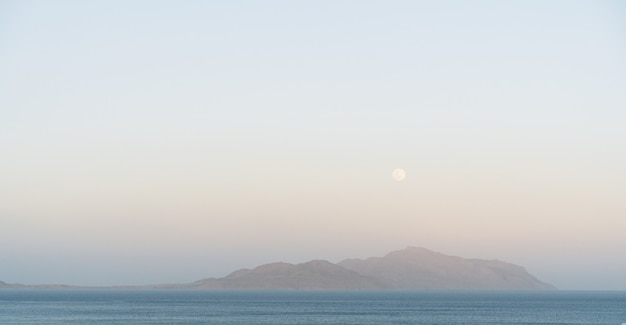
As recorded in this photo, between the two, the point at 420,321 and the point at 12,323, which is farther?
the point at 420,321

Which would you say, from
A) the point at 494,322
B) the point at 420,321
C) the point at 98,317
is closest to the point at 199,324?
the point at 98,317

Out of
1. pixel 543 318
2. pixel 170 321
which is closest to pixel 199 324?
pixel 170 321

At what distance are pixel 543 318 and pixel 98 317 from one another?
208 feet

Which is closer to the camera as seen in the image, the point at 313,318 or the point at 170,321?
the point at 170,321

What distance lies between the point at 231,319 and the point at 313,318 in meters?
11.8

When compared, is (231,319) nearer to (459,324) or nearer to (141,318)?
(141,318)

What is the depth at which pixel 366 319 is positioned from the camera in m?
116

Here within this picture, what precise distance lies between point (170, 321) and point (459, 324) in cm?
3693

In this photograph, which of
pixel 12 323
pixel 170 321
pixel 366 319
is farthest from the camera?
pixel 366 319

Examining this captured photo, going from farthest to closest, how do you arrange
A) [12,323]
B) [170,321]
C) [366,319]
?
1. [366,319]
2. [170,321]
3. [12,323]

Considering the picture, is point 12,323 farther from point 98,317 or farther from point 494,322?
point 494,322

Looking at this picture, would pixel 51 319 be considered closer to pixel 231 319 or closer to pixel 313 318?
pixel 231 319

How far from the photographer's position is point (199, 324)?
333 ft

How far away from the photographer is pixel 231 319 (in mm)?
112625
